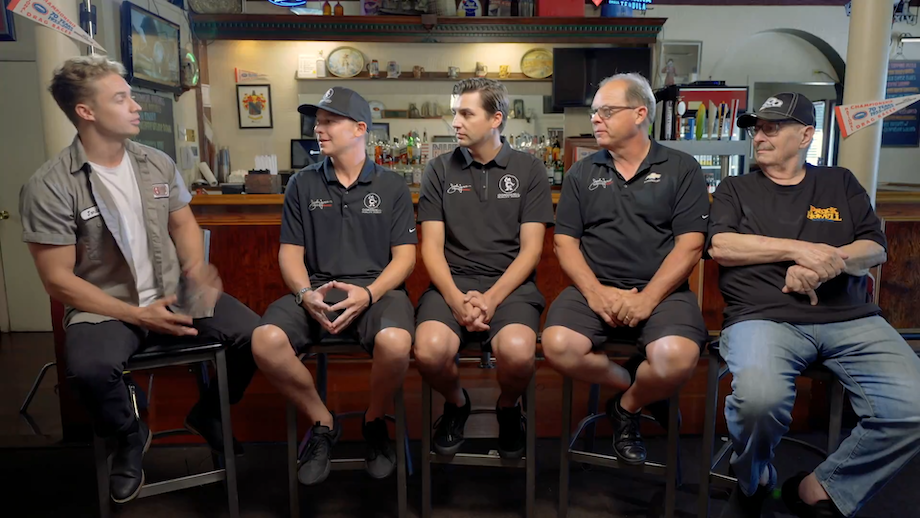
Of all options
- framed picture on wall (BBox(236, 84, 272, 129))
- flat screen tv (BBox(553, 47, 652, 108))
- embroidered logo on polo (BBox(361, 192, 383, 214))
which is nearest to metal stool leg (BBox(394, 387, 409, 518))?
embroidered logo on polo (BBox(361, 192, 383, 214))

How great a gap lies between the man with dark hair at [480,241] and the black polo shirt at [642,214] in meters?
0.19

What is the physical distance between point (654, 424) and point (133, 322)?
6.69 feet

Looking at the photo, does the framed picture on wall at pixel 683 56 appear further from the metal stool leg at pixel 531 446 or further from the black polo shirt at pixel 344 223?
the metal stool leg at pixel 531 446

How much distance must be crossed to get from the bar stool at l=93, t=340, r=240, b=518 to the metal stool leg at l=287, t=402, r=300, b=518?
0.17m

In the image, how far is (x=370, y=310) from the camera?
2070 mm

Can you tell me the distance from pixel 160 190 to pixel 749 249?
6.20 feet

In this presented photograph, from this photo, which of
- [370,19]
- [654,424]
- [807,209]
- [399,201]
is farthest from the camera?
[370,19]

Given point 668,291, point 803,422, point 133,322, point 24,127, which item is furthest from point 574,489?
point 24,127

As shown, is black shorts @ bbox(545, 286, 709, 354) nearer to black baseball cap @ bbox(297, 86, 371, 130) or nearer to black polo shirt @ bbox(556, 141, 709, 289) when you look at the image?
black polo shirt @ bbox(556, 141, 709, 289)

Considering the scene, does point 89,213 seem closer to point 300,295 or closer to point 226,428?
point 300,295

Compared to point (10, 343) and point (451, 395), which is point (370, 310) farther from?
point (10, 343)

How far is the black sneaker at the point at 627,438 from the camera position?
6.43ft

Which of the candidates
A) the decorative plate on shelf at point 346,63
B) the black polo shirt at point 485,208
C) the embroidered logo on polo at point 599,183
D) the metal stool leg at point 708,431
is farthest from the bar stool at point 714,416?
the decorative plate on shelf at point 346,63

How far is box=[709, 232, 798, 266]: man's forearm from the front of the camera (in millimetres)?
1936
